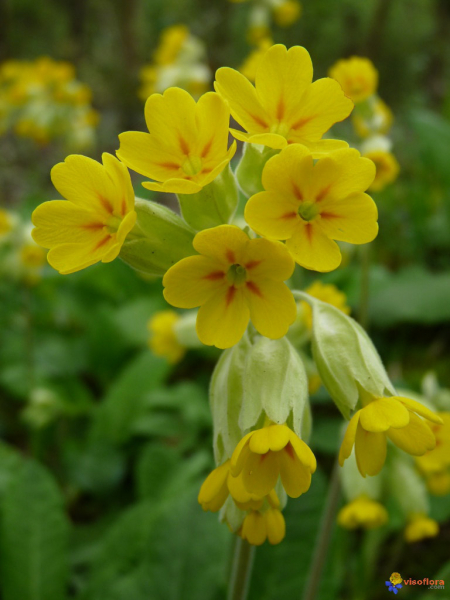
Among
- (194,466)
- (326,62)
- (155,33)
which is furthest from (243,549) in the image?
(155,33)

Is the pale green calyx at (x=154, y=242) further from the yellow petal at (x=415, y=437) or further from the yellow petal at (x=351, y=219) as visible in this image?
the yellow petal at (x=415, y=437)

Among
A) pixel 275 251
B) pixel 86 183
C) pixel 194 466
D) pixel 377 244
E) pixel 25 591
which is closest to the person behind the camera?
pixel 275 251

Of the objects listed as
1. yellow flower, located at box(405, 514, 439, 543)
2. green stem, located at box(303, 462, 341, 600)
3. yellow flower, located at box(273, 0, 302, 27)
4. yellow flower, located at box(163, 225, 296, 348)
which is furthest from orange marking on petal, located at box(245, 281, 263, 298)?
yellow flower, located at box(273, 0, 302, 27)

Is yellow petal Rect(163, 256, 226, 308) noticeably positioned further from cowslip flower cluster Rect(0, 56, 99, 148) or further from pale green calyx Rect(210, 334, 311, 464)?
cowslip flower cluster Rect(0, 56, 99, 148)

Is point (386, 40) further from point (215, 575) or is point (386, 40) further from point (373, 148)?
point (215, 575)

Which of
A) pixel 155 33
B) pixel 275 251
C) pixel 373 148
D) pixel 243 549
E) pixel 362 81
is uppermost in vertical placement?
pixel 155 33

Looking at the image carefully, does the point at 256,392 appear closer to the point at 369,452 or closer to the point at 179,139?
the point at 369,452

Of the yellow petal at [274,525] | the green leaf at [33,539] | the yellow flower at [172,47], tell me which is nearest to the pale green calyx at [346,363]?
the yellow petal at [274,525]
